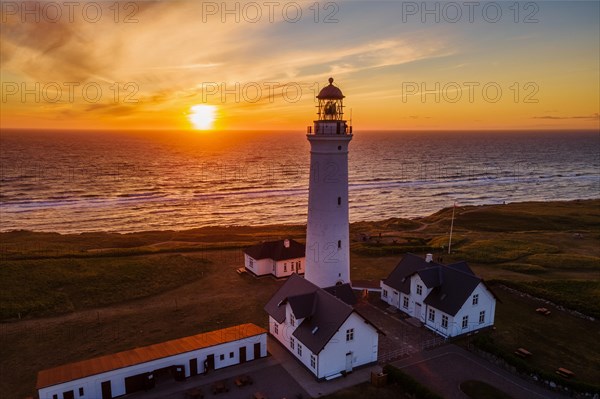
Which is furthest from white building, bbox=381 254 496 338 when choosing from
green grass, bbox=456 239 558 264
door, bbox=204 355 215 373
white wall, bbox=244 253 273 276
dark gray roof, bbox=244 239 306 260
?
green grass, bbox=456 239 558 264

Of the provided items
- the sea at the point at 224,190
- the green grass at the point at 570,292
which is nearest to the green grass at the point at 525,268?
the green grass at the point at 570,292

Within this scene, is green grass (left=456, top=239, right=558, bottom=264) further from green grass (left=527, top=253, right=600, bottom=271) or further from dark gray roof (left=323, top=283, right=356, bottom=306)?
dark gray roof (left=323, top=283, right=356, bottom=306)

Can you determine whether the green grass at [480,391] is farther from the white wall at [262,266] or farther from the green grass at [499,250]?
the green grass at [499,250]

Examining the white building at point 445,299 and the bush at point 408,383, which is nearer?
the bush at point 408,383

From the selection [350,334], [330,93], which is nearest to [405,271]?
[350,334]

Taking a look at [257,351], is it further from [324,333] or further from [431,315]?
[431,315]

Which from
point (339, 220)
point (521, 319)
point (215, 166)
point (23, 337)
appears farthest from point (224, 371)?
point (215, 166)
